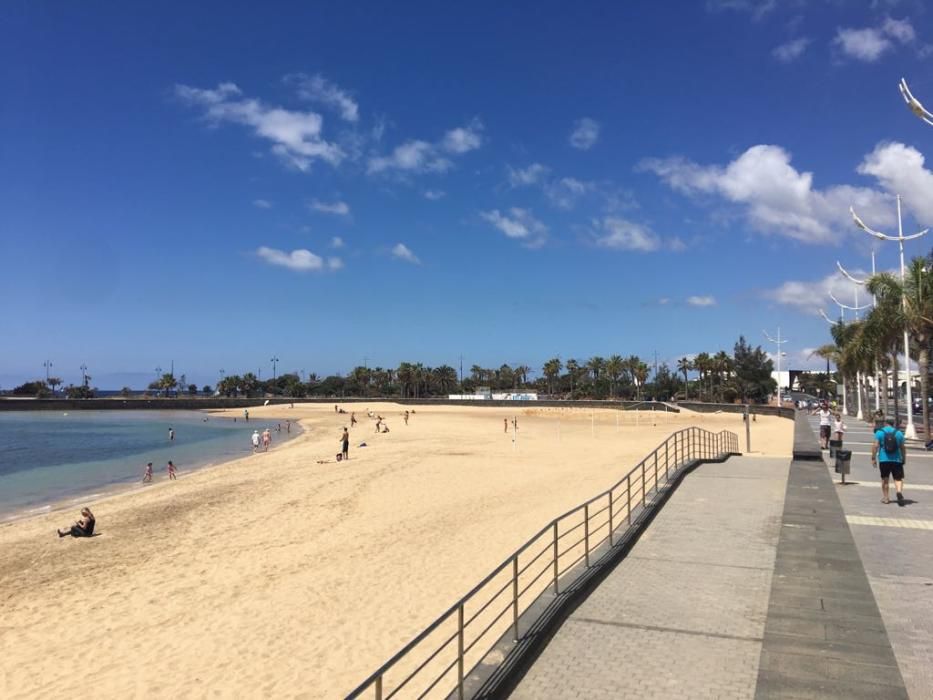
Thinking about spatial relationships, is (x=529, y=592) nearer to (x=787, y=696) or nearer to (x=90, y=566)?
(x=787, y=696)

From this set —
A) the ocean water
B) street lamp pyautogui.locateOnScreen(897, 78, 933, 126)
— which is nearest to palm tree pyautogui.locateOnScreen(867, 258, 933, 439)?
street lamp pyautogui.locateOnScreen(897, 78, 933, 126)

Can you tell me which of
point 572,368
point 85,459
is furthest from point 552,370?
point 85,459

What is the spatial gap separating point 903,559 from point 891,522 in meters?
2.34

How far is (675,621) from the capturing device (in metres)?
6.16

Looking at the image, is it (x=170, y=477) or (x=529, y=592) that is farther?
(x=170, y=477)

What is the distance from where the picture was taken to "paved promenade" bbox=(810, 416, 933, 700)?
17.0 ft

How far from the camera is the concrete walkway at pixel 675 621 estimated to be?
4945 mm

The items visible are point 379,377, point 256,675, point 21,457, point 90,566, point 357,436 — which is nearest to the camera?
point 256,675

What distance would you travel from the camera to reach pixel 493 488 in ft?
63.0

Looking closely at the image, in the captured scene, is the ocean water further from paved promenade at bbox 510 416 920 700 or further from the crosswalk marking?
the crosswalk marking

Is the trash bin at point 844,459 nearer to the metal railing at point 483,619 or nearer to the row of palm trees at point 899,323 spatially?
the metal railing at point 483,619

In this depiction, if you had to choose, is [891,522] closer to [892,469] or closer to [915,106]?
[892,469]

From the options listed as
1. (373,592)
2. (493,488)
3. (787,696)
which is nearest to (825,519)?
(787,696)

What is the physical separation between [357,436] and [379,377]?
353 feet
